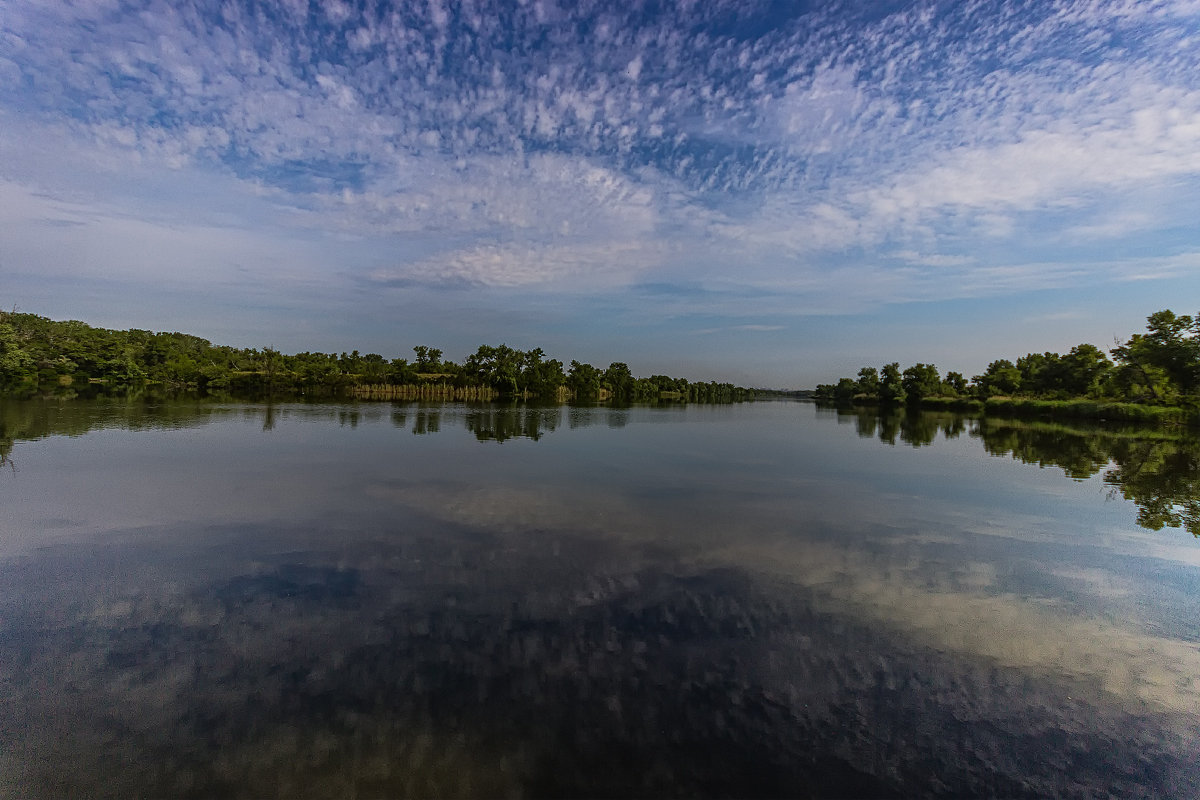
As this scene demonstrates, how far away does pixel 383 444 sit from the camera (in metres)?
23.4

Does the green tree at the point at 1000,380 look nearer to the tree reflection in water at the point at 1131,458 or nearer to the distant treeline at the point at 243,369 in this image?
the tree reflection in water at the point at 1131,458

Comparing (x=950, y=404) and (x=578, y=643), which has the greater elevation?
(x=950, y=404)

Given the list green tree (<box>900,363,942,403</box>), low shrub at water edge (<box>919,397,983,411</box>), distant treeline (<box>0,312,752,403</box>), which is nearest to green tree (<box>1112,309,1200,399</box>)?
low shrub at water edge (<box>919,397,983,411</box>)

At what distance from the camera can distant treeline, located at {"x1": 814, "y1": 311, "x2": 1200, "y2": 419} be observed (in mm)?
49156

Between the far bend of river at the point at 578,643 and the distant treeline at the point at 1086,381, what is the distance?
54792mm

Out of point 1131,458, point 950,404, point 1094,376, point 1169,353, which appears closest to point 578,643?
point 1131,458

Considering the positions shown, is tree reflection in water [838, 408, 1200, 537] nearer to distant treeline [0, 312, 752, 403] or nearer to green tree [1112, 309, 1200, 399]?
green tree [1112, 309, 1200, 399]

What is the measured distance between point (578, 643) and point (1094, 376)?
89.8 meters

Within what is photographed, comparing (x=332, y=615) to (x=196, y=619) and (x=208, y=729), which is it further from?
(x=208, y=729)

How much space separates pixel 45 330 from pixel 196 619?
13244 cm

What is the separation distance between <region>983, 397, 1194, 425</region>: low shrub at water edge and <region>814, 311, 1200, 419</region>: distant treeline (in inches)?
3.9

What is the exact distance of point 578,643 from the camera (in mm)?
6145

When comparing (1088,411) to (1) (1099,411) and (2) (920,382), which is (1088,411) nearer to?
(1) (1099,411)

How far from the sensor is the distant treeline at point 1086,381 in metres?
49.2
